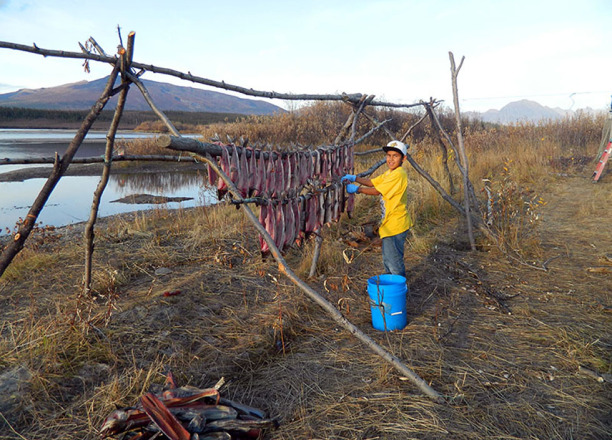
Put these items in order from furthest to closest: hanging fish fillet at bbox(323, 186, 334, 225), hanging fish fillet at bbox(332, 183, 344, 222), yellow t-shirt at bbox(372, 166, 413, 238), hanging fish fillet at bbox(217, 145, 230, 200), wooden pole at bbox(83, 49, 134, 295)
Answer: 1. hanging fish fillet at bbox(332, 183, 344, 222)
2. hanging fish fillet at bbox(323, 186, 334, 225)
3. yellow t-shirt at bbox(372, 166, 413, 238)
4. wooden pole at bbox(83, 49, 134, 295)
5. hanging fish fillet at bbox(217, 145, 230, 200)

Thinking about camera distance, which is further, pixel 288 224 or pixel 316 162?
pixel 316 162

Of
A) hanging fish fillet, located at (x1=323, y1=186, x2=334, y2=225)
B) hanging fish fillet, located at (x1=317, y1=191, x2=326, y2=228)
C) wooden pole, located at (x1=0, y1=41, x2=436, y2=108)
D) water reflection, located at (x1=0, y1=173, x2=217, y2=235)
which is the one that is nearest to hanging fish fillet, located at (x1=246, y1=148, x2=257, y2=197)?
wooden pole, located at (x1=0, y1=41, x2=436, y2=108)

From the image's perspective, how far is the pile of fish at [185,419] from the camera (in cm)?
226

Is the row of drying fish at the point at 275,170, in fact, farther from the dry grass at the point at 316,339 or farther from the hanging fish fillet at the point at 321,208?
the dry grass at the point at 316,339

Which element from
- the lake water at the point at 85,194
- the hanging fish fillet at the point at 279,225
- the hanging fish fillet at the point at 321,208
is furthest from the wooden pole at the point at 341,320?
the lake water at the point at 85,194

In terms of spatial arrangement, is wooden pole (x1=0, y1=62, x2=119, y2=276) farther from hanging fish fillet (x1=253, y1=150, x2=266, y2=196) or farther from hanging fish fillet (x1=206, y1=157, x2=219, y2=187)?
hanging fish fillet (x1=253, y1=150, x2=266, y2=196)

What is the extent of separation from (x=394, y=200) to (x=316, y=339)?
1.65 m

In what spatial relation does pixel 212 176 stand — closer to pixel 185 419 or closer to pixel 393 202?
pixel 185 419

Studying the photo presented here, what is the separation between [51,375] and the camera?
289cm

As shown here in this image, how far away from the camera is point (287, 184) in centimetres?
387

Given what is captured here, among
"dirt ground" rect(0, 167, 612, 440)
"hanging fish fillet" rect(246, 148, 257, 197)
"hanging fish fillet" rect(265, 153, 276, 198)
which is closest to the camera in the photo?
"dirt ground" rect(0, 167, 612, 440)

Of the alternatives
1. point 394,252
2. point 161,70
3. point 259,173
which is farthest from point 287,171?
point 394,252

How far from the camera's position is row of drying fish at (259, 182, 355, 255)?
3678 mm

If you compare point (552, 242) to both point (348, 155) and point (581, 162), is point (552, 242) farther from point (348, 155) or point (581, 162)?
point (581, 162)
